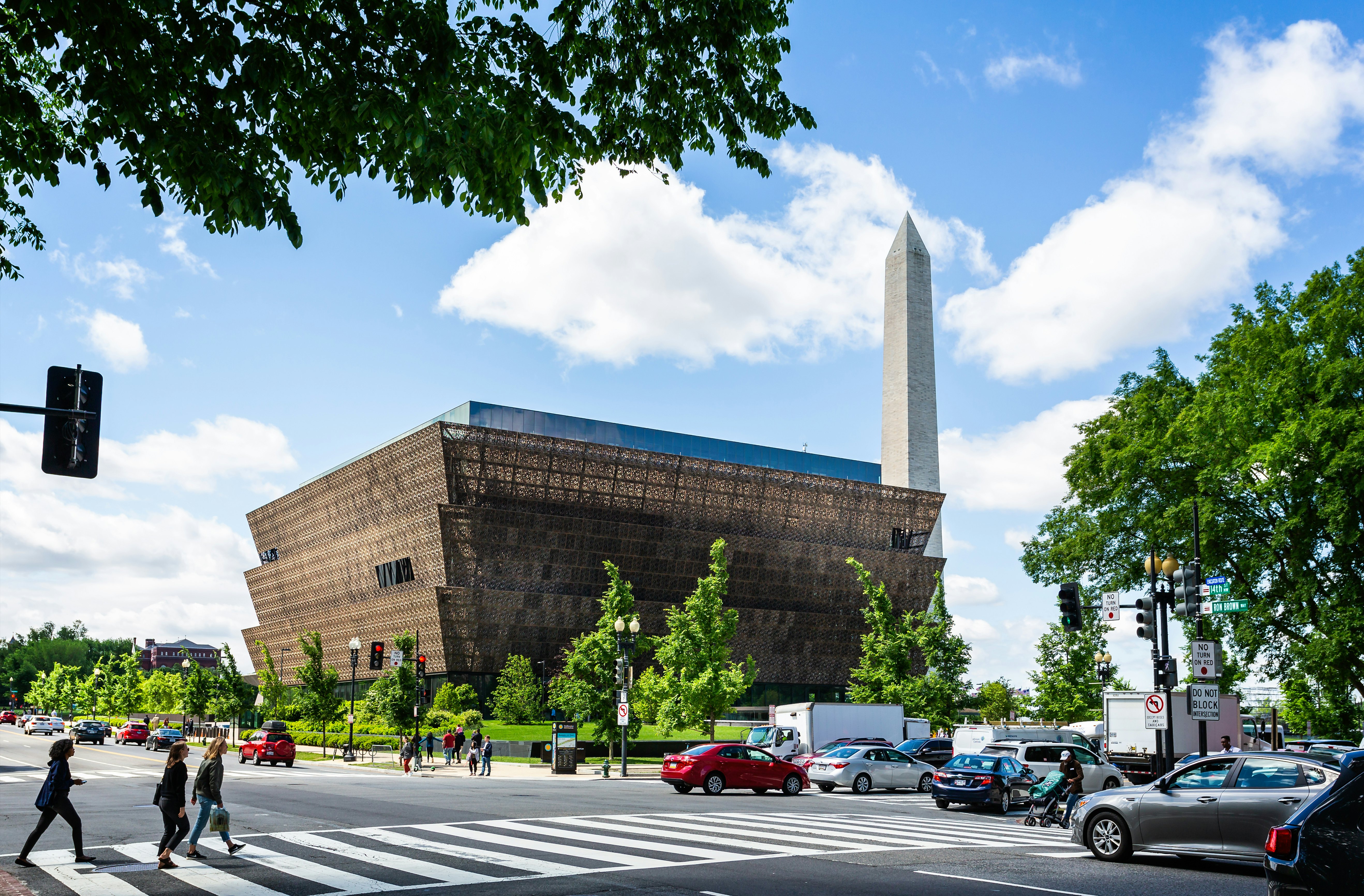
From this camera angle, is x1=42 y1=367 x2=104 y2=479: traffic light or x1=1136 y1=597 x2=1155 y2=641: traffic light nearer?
x1=42 y1=367 x2=104 y2=479: traffic light

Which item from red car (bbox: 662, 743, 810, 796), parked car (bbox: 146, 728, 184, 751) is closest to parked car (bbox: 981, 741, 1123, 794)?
red car (bbox: 662, 743, 810, 796)

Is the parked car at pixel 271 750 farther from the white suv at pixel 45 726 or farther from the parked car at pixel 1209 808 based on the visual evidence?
the white suv at pixel 45 726

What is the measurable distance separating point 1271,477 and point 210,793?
33398 millimetres

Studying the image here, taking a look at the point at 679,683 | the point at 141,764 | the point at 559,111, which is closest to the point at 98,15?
the point at 559,111

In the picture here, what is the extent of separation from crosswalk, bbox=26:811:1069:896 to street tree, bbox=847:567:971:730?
3655 cm

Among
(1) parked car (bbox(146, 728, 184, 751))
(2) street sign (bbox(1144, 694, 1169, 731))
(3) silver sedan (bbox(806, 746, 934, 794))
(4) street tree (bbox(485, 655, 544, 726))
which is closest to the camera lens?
(2) street sign (bbox(1144, 694, 1169, 731))

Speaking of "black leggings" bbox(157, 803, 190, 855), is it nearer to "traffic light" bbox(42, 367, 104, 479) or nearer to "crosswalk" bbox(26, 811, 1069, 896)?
"crosswalk" bbox(26, 811, 1069, 896)

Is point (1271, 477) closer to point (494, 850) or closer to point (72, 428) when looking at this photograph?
point (494, 850)

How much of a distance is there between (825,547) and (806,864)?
283ft

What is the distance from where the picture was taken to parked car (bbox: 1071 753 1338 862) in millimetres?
14188

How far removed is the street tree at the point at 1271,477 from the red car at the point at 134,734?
2462 inches

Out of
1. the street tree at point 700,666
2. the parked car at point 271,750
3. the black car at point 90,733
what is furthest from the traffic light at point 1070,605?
the black car at point 90,733

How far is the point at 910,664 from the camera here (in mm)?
59062

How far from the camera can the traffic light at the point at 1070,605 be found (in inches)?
1063
